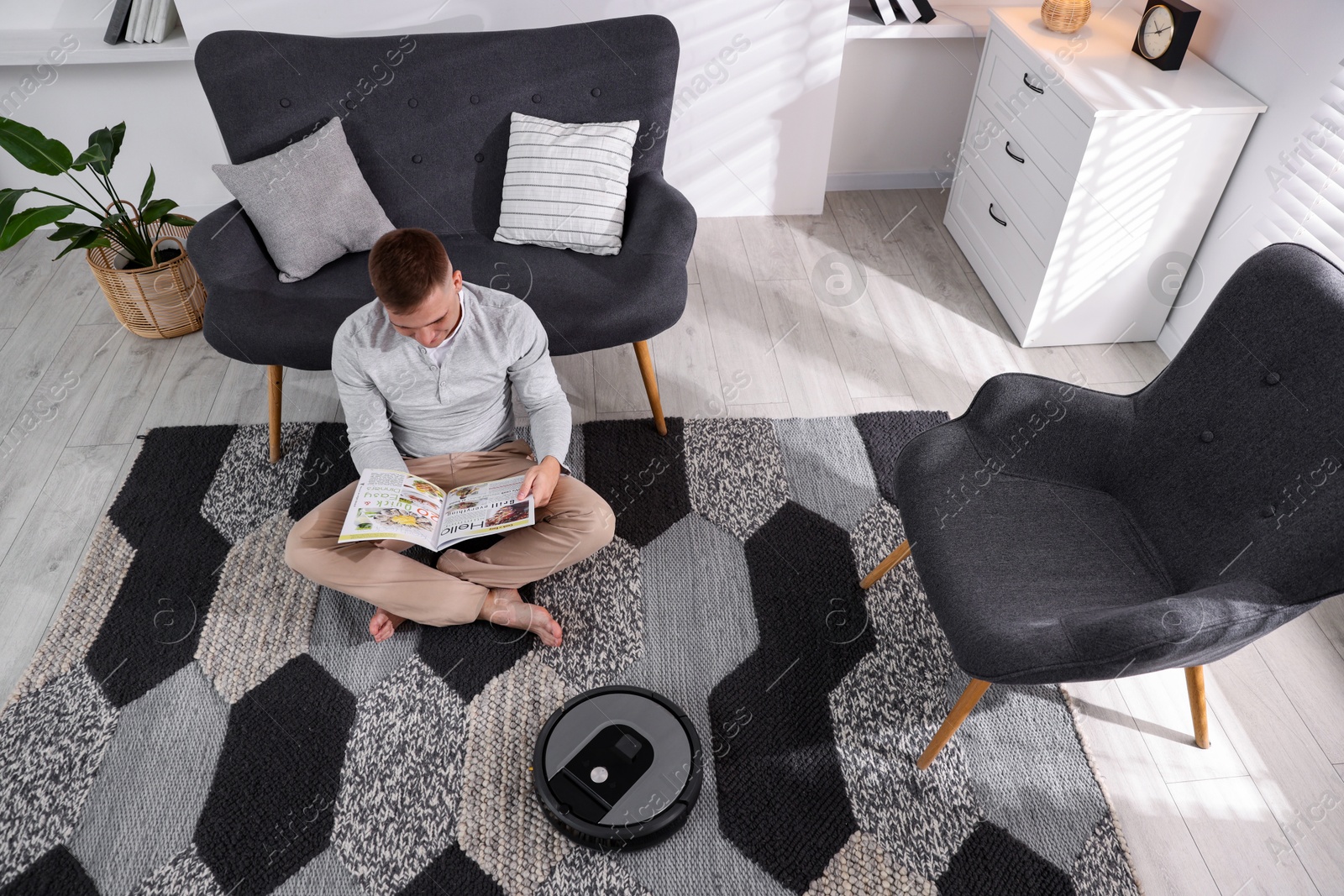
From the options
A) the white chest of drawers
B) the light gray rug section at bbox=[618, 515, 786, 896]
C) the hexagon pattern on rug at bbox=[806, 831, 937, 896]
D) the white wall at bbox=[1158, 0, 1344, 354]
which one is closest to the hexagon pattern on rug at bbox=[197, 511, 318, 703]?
the light gray rug section at bbox=[618, 515, 786, 896]

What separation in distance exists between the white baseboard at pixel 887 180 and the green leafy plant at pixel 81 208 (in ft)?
7.77

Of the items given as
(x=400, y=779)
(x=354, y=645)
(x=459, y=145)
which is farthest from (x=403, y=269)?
(x=459, y=145)

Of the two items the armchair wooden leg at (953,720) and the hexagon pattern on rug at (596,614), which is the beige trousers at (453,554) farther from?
the armchair wooden leg at (953,720)

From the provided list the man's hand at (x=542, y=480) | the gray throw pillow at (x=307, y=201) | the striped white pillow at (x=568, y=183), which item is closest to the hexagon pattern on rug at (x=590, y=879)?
the man's hand at (x=542, y=480)

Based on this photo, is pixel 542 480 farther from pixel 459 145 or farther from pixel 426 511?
pixel 459 145

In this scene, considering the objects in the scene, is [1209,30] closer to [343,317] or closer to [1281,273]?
[1281,273]

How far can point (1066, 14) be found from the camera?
2.49 metres

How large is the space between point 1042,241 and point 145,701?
259 centimetres

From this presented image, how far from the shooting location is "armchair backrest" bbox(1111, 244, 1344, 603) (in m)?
1.41

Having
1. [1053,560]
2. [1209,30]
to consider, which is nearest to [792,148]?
[1209,30]

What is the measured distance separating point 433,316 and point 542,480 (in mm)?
395

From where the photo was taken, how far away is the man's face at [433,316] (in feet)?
5.05

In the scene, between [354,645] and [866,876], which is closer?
[866,876]

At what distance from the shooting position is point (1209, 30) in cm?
238
